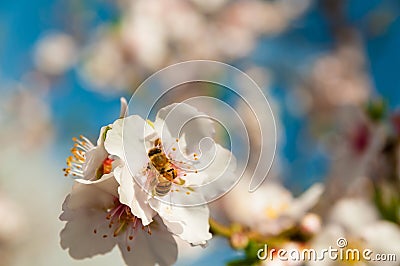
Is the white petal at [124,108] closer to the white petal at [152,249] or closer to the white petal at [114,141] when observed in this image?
the white petal at [114,141]

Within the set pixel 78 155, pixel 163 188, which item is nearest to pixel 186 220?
pixel 163 188

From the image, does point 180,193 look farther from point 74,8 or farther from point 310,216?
point 74,8

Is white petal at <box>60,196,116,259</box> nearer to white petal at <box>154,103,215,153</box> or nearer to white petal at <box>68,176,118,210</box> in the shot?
white petal at <box>68,176,118,210</box>

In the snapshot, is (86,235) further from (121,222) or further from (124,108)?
(124,108)

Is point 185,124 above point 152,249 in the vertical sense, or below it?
above

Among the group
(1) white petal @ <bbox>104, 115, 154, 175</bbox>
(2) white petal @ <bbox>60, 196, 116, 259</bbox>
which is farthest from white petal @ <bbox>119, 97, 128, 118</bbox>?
(2) white petal @ <bbox>60, 196, 116, 259</bbox>

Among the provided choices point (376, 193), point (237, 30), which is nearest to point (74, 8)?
point (237, 30)

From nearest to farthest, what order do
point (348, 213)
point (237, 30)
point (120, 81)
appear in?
point (348, 213), point (120, 81), point (237, 30)
